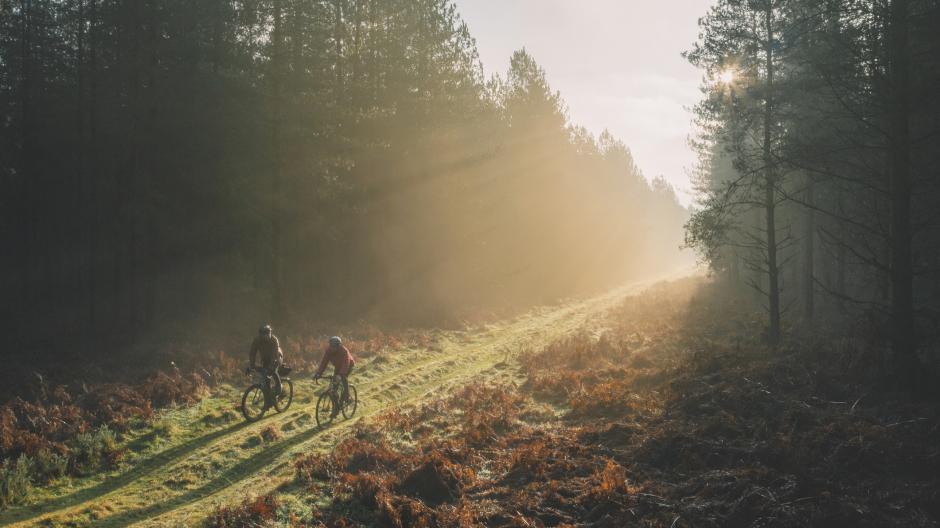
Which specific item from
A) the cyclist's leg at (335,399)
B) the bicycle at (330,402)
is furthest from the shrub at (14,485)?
the cyclist's leg at (335,399)

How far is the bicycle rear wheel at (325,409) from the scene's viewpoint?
14117 mm

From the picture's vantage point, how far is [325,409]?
14227mm

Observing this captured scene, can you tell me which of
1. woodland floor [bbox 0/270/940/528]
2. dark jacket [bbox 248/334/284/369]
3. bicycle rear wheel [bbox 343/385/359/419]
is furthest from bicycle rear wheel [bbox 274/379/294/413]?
bicycle rear wheel [bbox 343/385/359/419]

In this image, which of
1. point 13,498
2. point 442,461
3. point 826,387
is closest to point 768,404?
point 826,387

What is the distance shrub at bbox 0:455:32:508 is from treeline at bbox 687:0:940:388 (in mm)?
15646

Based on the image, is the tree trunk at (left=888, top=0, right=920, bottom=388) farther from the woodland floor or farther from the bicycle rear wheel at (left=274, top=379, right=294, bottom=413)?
the bicycle rear wheel at (left=274, top=379, right=294, bottom=413)

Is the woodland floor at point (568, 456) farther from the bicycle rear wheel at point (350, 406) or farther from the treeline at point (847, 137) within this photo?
the treeline at point (847, 137)

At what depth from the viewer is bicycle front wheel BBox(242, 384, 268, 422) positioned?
46.2ft

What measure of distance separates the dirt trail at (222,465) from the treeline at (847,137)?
11.4 metres

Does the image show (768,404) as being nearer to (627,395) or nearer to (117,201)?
(627,395)

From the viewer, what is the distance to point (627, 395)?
14328 millimetres

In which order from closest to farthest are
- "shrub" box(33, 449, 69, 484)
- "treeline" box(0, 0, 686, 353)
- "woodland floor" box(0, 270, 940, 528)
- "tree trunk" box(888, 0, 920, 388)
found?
"woodland floor" box(0, 270, 940, 528), "shrub" box(33, 449, 69, 484), "tree trunk" box(888, 0, 920, 388), "treeline" box(0, 0, 686, 353)

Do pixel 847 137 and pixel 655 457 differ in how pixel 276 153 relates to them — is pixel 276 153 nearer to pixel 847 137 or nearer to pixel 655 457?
pixel 655 457

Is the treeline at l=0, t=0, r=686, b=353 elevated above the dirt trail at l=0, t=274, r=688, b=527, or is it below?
above
